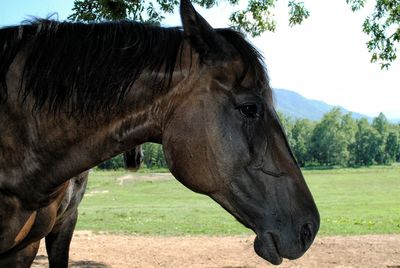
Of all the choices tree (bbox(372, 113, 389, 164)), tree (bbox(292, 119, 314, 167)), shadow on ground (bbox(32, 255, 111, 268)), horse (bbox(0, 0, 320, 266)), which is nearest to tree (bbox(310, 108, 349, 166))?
tree (bbox(292, 119, 314, 167))

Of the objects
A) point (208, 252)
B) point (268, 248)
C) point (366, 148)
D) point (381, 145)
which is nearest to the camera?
point (268, 248)

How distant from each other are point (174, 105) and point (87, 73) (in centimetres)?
47

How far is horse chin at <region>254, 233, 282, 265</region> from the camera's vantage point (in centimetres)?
203

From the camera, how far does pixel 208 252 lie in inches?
374

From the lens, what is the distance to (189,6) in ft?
6.82

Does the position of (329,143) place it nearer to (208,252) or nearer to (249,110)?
(208,252)

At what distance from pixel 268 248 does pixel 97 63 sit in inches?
47.9

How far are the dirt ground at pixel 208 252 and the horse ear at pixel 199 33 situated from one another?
22.3 ft

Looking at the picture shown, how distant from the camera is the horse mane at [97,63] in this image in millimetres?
2225

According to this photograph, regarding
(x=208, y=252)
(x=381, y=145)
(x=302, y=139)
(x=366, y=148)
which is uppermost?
(x=208, y=252)

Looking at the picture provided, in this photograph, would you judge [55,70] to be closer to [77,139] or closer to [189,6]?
[77,139]

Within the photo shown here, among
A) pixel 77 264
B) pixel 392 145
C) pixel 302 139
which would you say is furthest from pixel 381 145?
pixel 77 264

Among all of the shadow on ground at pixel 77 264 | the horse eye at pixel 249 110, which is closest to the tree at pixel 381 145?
the shadow on ground at pixel 77 264

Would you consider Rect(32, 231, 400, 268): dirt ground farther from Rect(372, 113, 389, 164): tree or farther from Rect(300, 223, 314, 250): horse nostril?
Rect(372, 113, 389, 164): tree
